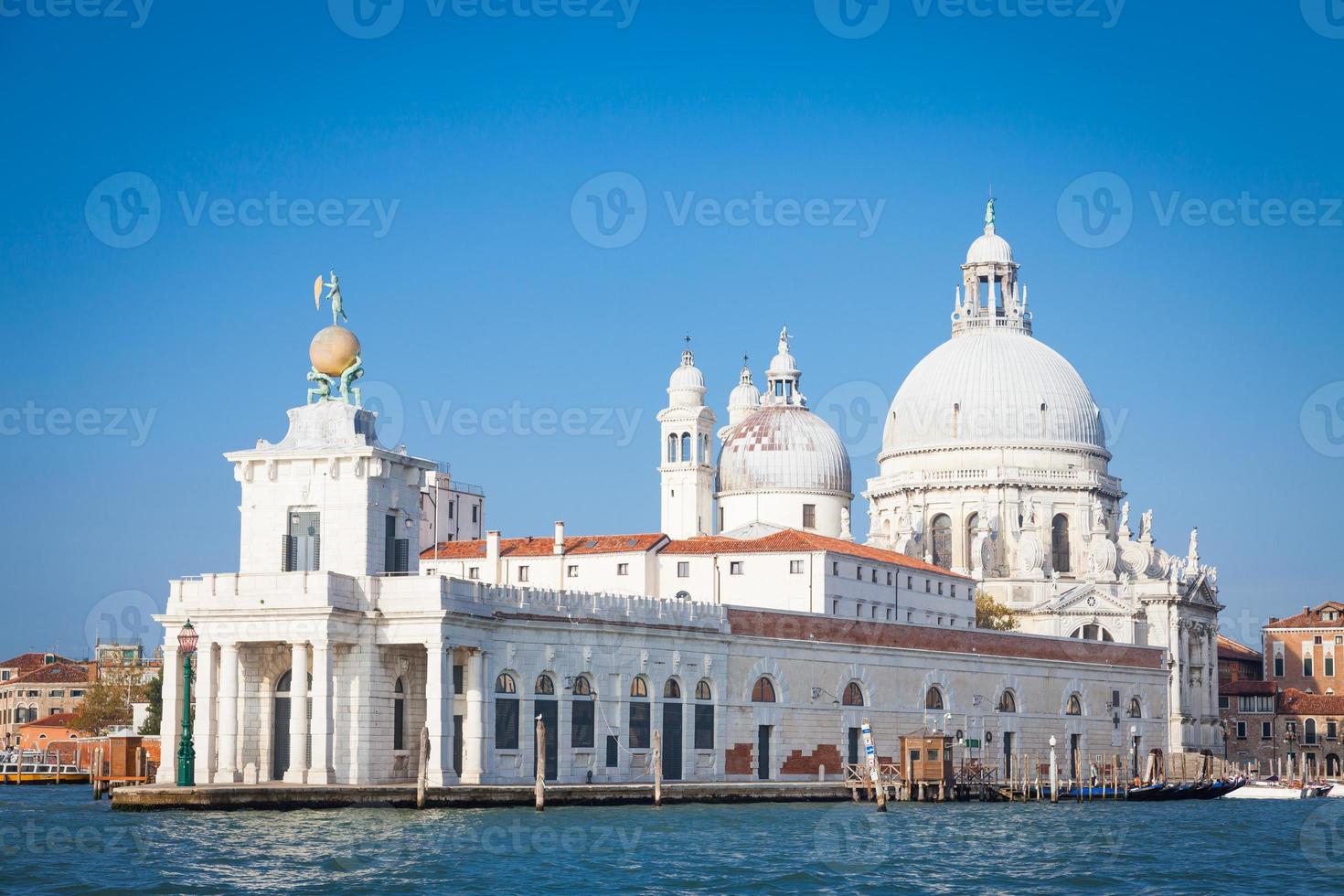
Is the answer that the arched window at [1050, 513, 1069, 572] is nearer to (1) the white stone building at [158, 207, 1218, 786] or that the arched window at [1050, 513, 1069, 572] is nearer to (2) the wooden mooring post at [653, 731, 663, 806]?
(1) the white stone building at [158, 207, 1218, 786]

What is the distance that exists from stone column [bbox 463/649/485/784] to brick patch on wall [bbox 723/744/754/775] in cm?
1100

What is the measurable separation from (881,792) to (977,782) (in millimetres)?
8754

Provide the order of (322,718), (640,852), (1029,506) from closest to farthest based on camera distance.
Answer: (640,852)
(322,718)
(1029,506)

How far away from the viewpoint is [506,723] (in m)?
58.5

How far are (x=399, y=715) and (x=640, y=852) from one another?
12440mm

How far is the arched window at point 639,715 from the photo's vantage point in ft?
206

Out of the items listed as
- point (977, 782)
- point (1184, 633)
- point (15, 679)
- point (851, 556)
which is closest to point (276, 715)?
point (977, 782)

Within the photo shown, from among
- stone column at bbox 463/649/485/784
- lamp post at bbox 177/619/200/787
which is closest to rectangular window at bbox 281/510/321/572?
lamp post at bbox 177/619/200/787

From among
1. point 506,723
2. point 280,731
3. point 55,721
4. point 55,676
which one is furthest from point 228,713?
point 55,676

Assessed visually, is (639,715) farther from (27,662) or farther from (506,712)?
(27,662)

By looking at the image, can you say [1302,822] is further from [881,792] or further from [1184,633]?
[1184,633]

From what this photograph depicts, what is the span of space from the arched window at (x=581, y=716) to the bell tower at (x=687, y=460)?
33.0 m

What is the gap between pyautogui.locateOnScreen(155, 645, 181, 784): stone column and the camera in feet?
185

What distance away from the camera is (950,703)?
74.9 meters
